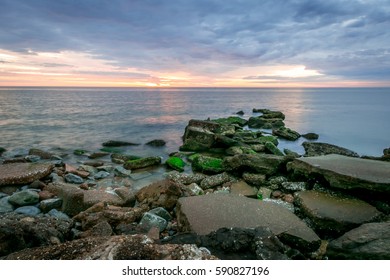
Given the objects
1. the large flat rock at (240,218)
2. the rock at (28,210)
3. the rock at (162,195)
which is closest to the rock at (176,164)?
the rock at (162,195)

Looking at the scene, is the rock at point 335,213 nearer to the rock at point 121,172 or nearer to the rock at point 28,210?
the rock at point 28,210

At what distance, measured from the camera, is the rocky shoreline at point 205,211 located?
9.38 ft

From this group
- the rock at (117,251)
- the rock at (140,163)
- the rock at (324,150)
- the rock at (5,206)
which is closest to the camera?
the rock at (117,251)

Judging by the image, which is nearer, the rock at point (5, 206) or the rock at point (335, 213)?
the rock at point (335, 213)

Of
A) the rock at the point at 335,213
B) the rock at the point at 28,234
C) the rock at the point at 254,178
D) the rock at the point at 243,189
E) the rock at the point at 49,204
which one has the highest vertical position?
the rock at the point at 28,234

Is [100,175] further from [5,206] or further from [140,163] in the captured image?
[5,206]

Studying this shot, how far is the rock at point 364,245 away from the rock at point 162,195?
3.27 meters

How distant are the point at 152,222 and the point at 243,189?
3168 millimetres

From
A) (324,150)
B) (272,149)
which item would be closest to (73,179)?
(272,149)

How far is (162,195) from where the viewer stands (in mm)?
5914

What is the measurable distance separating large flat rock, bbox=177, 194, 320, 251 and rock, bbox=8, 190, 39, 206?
3.49 metres

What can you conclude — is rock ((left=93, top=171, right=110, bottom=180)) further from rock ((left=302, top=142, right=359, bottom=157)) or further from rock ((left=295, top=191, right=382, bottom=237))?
rock ((left=302, top=142, right=359, bottom=157))
